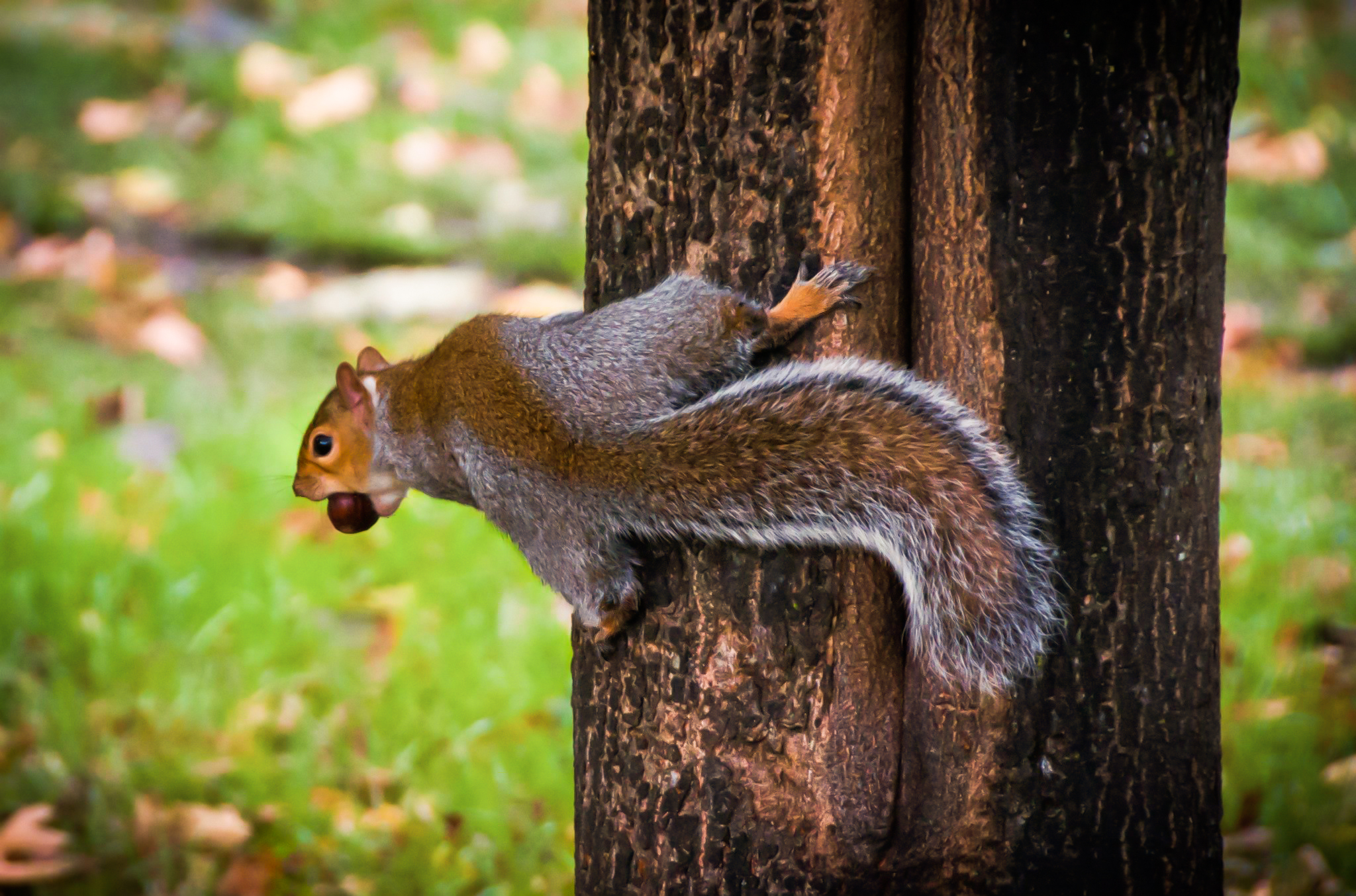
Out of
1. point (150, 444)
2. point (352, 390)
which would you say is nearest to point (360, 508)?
point (352, 390)

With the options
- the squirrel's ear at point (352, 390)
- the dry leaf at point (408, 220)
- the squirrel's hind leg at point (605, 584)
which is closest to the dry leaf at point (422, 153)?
the dry leaf at point (408, 220)

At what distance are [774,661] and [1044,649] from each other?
277mm

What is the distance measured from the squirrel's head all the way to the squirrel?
149 millimetres

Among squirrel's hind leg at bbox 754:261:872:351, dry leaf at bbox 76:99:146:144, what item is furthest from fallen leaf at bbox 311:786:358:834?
dry leaf at bbox 76:99:146:144

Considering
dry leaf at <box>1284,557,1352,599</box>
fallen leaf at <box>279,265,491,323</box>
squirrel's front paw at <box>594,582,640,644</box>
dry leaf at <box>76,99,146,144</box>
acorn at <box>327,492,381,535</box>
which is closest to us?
squirrel's front paw at <box>594,582,640,644</box>

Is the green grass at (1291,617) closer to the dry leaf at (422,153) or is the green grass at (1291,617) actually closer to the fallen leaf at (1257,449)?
the fallen leaf at (1257,449)

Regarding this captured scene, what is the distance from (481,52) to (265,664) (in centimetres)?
318

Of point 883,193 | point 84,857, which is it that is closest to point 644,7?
A: point 883,193

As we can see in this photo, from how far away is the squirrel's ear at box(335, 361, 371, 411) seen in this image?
168 centimetres

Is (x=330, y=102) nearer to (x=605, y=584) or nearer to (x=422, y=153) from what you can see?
(x=422, y=153)

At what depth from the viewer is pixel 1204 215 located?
129 centimetres

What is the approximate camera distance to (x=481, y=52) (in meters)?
5.00

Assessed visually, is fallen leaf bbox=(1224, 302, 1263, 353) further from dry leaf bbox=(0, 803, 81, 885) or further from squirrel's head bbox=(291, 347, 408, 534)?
dry leaf bbox=(0, 803, 81, 885)

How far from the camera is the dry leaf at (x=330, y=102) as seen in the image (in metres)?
4.57
